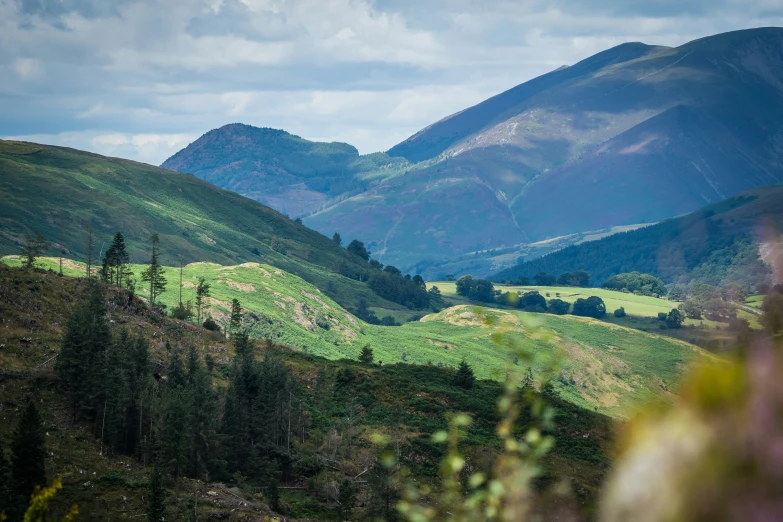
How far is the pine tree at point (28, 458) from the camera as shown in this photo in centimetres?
4728

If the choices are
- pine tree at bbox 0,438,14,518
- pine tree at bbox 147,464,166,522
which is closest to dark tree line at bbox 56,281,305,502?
pine tree at bbox 147,464,166,522

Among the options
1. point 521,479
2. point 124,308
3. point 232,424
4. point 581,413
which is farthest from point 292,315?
point 521,479

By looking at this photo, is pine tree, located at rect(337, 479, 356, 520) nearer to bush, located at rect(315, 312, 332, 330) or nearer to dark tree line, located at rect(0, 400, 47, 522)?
dark tree line, located at rect(0, 400, 47, 522)

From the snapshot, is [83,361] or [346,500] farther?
[83,361]

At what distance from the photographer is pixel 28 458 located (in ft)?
158

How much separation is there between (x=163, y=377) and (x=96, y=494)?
89.1ft

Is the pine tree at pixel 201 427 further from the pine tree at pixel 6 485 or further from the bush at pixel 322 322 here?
the bush at pixel 322 322

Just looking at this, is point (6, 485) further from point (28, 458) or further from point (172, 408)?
point (172, 408)

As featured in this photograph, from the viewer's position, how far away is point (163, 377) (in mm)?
79000

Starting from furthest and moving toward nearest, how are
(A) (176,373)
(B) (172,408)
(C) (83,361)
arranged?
(A) (176,373)
(C) (83,361)
(B) (172,408)

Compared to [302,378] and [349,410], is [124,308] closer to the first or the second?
[302,378]

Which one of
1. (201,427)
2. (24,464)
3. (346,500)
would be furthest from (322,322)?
(24,464)

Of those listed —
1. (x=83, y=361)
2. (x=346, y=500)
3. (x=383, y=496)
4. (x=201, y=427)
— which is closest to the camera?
(x=383, y=496)

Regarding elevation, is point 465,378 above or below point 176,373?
below
